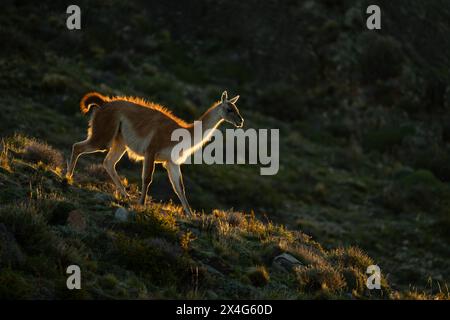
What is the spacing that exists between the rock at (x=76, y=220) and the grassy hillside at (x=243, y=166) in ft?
0.08

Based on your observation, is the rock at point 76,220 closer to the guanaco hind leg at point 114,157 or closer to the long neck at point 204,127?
the guanaco hind leg at point 114,157

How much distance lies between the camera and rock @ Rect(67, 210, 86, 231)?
9875mm

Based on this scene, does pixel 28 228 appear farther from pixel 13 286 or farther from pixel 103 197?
pixel 103 197

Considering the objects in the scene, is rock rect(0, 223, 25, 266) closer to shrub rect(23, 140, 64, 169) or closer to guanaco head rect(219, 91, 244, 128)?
shrub rect(23, 140, 64, 169)

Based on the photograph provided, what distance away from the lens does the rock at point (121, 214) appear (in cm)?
1049

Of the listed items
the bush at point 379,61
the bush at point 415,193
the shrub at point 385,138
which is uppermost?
the bush at point 379,61

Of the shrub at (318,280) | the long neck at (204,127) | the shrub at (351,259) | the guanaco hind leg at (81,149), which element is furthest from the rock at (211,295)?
the guanaco hind leg at (81,149)

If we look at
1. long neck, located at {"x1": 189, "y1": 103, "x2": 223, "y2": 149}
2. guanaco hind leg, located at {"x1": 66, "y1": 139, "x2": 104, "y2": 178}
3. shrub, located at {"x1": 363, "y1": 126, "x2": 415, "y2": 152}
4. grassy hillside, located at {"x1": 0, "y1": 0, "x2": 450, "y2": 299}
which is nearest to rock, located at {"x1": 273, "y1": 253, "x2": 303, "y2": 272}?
grassy hillside, located at {"x1": 0, "y1": 0, "x2": 450, "y2": 299}

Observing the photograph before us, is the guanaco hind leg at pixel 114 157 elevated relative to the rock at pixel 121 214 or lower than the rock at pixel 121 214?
elevated

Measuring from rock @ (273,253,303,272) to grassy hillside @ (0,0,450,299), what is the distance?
82 mm

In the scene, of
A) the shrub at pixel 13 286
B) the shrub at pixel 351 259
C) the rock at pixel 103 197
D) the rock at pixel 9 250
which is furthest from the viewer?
the shrub at pixel 351 259

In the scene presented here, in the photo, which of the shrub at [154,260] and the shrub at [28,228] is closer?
the shrub at [28,228]
